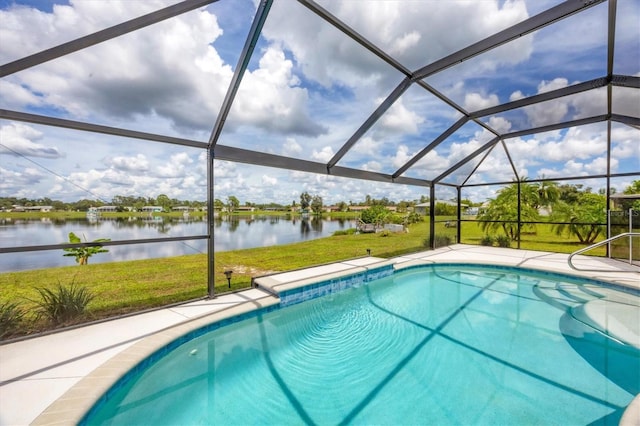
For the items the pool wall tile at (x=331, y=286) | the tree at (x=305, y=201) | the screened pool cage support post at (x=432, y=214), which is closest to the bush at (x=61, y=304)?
the pool wall tile at (x=331, y=286)

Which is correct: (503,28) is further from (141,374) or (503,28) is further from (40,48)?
(141,374)

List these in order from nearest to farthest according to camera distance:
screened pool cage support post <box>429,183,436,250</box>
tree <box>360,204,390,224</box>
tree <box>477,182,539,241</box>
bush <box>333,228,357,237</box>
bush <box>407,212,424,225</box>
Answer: screened pool cage support post <box>429,183,436,250</box>
tree <box>477,182,539,241</box>
bush <box>407,212,424,225</box>
bush <box>333,228,357,237</box>
tree <box>360,204,390,224</box>

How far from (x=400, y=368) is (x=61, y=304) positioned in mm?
4726

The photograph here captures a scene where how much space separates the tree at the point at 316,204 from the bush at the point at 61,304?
12721 millimetres

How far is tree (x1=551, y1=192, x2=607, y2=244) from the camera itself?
11.1 metres

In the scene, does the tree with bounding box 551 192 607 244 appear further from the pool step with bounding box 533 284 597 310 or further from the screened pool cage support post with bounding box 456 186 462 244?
the pool step with bounding box 533 284 597 310

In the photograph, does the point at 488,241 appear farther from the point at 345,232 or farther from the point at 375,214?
the point at 345,232

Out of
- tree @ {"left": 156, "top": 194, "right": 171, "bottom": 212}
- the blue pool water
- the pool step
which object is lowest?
the blue pool water

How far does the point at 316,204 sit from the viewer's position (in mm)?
16500

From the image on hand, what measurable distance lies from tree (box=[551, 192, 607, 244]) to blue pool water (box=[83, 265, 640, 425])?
7946 mm

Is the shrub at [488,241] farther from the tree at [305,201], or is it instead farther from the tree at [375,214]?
the tree at [305,201]

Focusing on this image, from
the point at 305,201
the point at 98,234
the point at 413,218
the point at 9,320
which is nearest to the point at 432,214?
the point at 413,218

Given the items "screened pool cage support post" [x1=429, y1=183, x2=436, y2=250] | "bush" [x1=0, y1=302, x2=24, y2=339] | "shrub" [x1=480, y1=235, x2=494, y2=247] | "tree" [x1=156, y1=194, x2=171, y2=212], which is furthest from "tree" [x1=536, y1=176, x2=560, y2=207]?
"bush" [x1=0, y1=302, x2=24, y2=339]

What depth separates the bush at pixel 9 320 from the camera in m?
3.35
